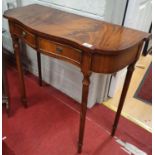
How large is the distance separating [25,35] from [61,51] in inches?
12.4

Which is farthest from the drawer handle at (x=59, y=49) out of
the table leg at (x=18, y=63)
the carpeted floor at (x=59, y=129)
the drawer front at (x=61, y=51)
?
the carpeted floor at (x=59, y=129)

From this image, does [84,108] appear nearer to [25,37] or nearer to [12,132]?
[25,37]

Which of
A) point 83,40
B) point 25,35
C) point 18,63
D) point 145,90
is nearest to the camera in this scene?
point 83,40

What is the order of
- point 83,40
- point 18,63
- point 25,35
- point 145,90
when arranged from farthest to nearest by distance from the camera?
point 145,90 < point 18,63 < point 25,35 < point 83,40

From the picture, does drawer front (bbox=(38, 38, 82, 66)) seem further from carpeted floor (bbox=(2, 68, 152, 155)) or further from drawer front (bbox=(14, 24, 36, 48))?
carpeted floor (bbox=(2, 68, 152, 155))

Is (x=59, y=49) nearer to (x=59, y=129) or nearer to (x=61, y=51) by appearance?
(x=61, y=51)

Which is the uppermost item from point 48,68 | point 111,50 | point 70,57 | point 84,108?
point 111,50

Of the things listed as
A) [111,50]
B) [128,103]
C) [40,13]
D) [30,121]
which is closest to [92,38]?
[111,50]

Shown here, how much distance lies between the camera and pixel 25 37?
1169mm

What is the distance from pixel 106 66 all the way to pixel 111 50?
96mm

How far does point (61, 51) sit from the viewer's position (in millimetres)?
1002

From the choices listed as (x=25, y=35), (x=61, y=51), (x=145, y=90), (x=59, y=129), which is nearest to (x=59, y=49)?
(x=61, y=51)

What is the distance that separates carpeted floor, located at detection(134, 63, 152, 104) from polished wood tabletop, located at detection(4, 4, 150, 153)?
833 millimetres

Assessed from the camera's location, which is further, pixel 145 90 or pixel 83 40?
pixel 145 90
